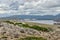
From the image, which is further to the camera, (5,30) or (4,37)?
(5,30)

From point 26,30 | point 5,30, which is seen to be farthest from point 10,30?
point 26,30

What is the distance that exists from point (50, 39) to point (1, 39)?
7.68m

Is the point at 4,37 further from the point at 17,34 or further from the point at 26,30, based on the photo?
the point at 26,30

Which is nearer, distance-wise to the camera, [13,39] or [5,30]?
[13,39]

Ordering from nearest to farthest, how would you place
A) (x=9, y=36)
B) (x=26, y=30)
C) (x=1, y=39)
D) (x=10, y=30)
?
(x=1, y=39) → (x=9, y=36) → (x=10, y=30) → (x=26, y=30)

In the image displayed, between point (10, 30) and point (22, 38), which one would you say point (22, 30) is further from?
point (22, 38)

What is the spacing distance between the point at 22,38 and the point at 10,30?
14.7ft

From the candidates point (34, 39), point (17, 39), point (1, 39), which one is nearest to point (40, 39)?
point (34, 39)

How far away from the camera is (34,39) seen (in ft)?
104

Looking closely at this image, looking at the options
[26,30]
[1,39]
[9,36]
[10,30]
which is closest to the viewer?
[1,39]

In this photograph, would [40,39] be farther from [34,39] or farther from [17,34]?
[17,34]

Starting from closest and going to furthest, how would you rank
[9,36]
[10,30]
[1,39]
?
[1,39] → [9,36] → [10,30]

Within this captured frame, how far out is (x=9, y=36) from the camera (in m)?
34.0

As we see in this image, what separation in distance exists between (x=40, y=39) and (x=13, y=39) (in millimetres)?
3768
